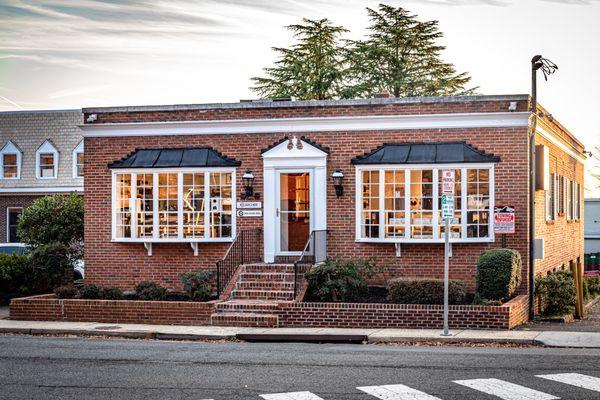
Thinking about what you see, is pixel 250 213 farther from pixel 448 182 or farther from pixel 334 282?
pixel 448 182

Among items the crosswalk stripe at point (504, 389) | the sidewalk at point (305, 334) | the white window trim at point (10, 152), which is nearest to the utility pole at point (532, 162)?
the sidewalk at point (305, 334)

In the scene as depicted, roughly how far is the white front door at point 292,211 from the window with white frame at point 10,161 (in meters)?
23.5

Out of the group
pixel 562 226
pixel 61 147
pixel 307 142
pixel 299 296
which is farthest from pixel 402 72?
pixel 299 296

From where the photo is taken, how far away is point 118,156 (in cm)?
2333

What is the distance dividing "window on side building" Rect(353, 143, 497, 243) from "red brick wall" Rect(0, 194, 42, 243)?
943 inches

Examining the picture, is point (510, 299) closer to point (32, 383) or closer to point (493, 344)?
point (493, 344)

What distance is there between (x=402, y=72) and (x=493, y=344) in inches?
1378

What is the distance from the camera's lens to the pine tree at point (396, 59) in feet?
162

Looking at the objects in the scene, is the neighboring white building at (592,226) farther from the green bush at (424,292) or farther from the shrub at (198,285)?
the shrub at (198,285)

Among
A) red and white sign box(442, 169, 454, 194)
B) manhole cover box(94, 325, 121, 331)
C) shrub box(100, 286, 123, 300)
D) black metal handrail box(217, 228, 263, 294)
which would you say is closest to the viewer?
red and white sign box(442, 169, 454, 194)

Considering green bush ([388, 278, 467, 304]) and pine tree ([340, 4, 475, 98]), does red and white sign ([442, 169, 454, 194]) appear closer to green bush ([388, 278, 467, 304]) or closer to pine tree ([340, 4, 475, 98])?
green bush ([388, 278, 467, 304])

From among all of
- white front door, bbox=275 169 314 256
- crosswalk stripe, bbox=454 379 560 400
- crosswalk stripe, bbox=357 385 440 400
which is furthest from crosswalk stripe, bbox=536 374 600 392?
white front door, bbox=275 169 314 256

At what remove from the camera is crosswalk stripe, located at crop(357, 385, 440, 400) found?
10305 mm

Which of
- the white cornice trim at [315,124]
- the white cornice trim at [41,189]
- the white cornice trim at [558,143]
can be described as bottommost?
the white cornice trim at [41,189]
